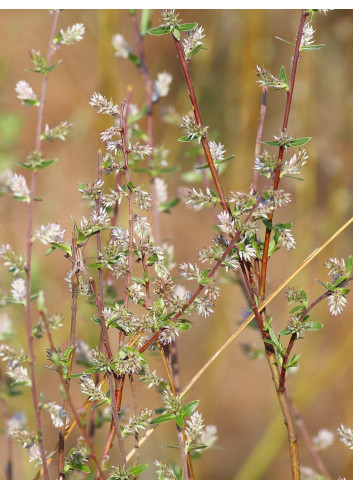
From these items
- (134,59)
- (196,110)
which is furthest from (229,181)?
(196,110)

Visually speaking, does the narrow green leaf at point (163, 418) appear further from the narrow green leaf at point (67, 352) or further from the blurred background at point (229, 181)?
the blurred background at point (229, 181)

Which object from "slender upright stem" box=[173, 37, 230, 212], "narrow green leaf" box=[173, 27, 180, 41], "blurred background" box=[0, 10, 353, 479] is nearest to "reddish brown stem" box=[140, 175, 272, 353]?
"slender upright stem" box=[173, 37, 230, 212]

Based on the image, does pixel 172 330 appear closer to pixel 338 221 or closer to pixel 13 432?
pixel 13 432

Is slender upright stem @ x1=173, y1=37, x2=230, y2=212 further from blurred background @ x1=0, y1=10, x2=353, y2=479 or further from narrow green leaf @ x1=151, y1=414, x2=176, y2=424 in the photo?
blurred background @ x1=0, y1=10, x2=353, y2=479

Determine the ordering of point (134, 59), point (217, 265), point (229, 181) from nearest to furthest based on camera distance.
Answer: point (217, 265) → point (134, 59) → point (229, 181)

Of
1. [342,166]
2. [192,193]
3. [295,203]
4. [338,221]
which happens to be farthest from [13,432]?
[295,203]

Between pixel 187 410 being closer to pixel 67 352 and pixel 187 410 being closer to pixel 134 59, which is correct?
pixel 67 352

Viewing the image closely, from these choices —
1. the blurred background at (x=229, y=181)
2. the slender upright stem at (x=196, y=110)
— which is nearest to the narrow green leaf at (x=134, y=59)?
the slender upright stem at (x=196, y=110)

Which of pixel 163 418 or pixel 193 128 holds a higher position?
pixel 193 128
